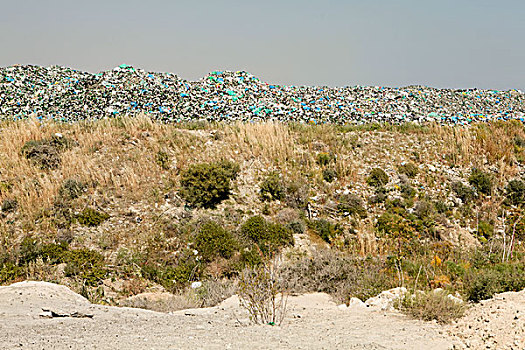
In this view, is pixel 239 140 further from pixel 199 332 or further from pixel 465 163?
pixel 199 332

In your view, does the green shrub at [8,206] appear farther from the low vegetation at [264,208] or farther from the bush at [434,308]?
the bush at [434,308]

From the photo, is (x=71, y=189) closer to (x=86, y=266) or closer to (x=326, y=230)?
(x=86, y=266)

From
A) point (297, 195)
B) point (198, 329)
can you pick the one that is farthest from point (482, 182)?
point (198, 329)

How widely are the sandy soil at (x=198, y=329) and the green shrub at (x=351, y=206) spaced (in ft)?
16.6

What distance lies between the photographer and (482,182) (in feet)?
42.5

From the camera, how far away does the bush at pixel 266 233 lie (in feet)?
31.7

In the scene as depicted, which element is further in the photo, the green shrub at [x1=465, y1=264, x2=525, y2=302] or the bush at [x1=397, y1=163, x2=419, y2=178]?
the bush at [x1=397, y1=163, x2=419, y2=178]

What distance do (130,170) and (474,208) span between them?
10.1m

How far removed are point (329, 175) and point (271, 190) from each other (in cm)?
212

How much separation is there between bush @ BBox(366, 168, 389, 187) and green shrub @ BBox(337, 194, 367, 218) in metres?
1.06

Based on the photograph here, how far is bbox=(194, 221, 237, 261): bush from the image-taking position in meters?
9.11

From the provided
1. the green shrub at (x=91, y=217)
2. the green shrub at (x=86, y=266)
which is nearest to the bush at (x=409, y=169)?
the green shrub at (x=91, y=217)

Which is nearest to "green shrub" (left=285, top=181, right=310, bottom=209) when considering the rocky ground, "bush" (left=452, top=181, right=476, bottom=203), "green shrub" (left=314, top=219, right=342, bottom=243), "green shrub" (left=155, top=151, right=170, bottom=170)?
"green shrub" (left=314, top=219, right=342, bottom=243)

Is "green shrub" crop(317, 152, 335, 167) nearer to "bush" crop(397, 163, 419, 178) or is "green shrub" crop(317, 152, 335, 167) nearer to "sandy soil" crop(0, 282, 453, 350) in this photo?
"bush" crop(397, 163, 419, 178)
